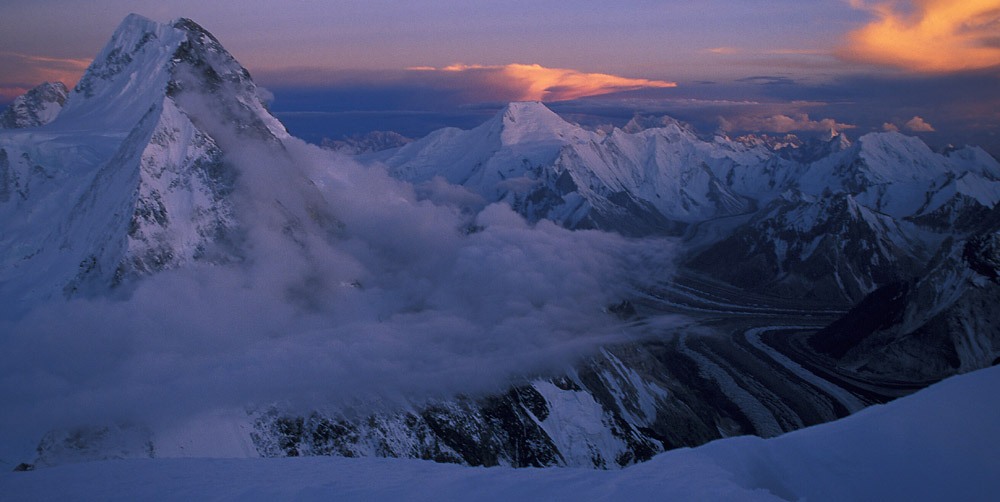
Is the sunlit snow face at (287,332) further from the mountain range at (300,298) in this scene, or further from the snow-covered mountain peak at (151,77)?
the snow-covered mountain peak at (151,77)

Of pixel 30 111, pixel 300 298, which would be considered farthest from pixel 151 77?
pixel 300 298

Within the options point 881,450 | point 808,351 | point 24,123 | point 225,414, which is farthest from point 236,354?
point 24,123

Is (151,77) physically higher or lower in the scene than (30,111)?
higher

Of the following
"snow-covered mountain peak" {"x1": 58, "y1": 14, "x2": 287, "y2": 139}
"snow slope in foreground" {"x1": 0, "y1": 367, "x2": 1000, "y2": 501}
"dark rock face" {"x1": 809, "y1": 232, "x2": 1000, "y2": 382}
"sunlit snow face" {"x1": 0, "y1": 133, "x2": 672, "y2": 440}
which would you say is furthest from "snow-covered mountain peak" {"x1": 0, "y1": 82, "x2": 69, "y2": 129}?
"dark rock face" {"x1": 809, "y1": 232, "x2": 1000, "y2": 382}

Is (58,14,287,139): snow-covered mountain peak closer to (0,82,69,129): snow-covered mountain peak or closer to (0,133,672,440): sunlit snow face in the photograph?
(0,133,672,440): sunlit snow face

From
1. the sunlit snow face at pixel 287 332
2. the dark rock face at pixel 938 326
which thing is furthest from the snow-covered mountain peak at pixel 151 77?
the dark rock face at pixel 938 326

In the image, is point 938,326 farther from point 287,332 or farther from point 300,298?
point 300,298

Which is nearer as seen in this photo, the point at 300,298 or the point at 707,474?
the point at 707,474
